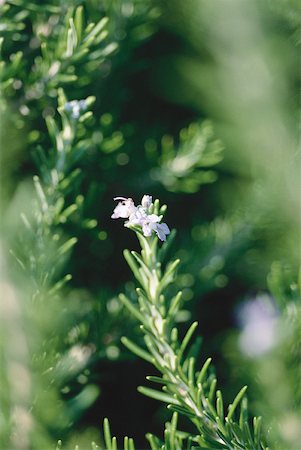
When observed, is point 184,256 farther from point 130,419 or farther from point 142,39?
point 142,39

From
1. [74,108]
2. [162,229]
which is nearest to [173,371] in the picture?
[162,229]

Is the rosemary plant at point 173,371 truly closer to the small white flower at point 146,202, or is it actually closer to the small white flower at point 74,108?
the small white flower at point 146,202

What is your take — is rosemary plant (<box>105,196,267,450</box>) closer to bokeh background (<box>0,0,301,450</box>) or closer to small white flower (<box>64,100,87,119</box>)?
bokeh background (<box>0,0,301,450</box>)

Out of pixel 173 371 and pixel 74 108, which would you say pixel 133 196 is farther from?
pixel 173 371

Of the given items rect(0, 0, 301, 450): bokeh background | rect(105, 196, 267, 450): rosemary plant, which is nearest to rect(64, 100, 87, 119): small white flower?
rect(0, 0, 301, 450): bokeh background

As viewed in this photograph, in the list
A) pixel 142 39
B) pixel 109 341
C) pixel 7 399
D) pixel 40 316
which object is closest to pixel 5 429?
pixel 7 399

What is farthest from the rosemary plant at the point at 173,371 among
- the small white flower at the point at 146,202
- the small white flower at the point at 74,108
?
the small white flower at the point at 74,108

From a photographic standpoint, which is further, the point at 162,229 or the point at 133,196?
the point at 133,196

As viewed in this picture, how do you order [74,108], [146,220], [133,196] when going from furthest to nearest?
[133,196]
[74,108]
[146,220]
